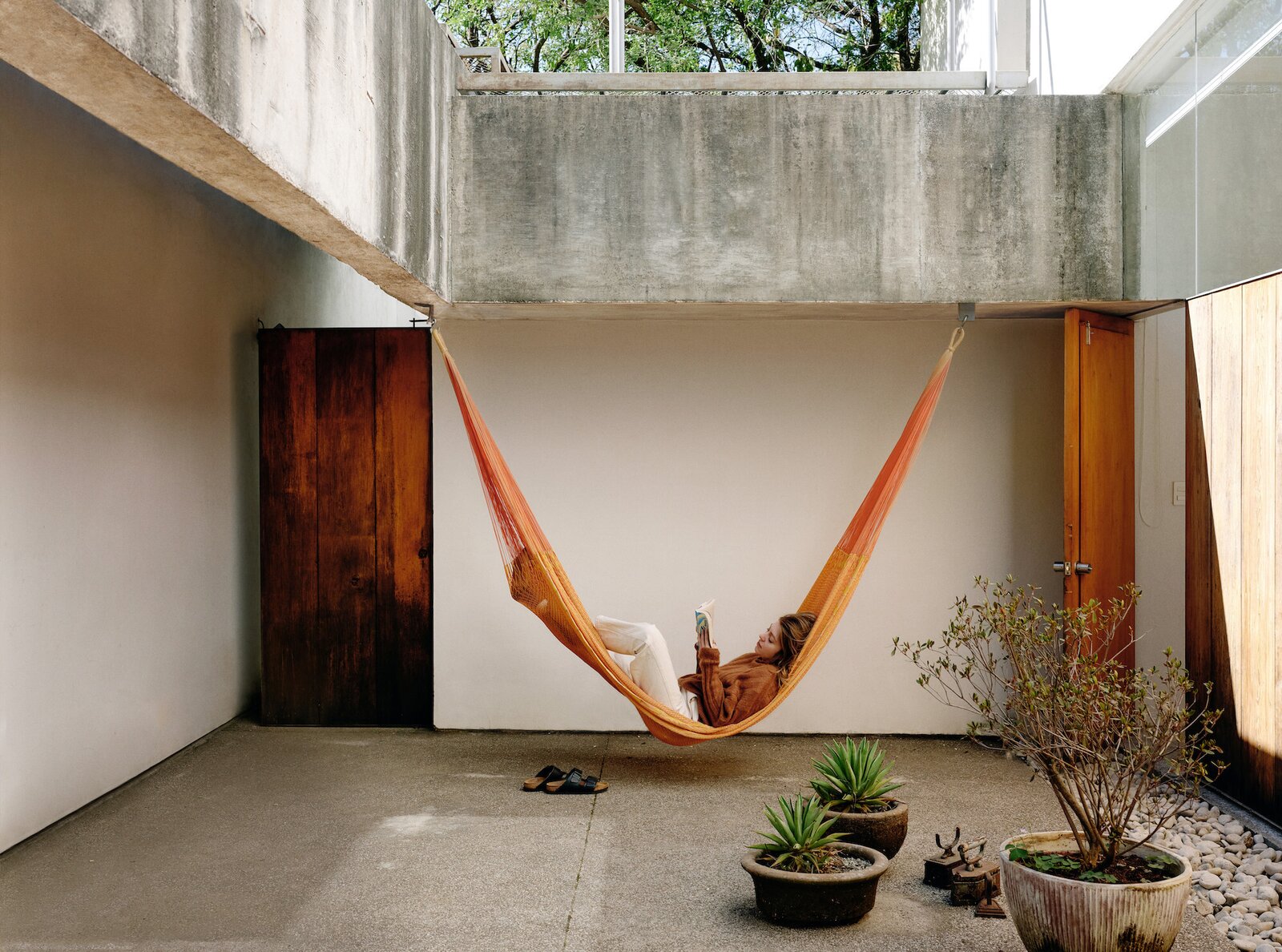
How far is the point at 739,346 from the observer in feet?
15.0

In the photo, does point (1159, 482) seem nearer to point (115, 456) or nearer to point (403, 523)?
point (403, 523)

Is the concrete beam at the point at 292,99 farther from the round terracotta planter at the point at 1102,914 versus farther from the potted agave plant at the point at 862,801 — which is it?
the round terracotta planter at the point at 1102,914

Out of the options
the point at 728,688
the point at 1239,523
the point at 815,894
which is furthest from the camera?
the point at 728,688

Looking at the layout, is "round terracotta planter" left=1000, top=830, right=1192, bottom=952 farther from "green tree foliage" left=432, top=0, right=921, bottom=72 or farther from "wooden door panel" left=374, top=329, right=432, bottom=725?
"green tree foliage" left=432, top=0, right=921, bottom=72

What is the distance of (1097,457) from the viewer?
4.11 meters

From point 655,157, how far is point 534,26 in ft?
23.1

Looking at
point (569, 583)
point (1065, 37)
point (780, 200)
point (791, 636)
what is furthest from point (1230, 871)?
point (1065, 37)

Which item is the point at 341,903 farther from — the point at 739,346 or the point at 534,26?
the point at 534,26

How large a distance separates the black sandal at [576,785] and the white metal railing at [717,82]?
2427 millimetres

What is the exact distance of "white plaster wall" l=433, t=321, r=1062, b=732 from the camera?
455cm

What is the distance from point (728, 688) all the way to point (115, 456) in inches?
88.9

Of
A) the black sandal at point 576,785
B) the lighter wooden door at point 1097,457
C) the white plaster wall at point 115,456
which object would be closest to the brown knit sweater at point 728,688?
the black sandal at point 576,785

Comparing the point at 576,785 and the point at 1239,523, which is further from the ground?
the point at 1239,523

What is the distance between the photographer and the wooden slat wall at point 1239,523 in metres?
3.23
